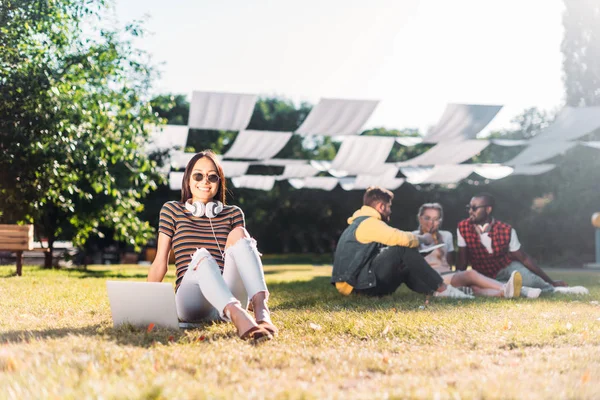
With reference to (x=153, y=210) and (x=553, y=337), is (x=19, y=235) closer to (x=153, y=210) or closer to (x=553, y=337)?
(x=553, y=337)

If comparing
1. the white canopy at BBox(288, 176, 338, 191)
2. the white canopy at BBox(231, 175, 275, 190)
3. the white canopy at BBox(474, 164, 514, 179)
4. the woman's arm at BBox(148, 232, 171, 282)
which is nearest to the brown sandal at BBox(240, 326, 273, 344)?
the woman's arm at BBox(148, 232, 171, 282)

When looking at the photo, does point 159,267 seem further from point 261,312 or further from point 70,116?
point 70,116

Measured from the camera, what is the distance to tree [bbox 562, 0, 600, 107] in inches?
1005

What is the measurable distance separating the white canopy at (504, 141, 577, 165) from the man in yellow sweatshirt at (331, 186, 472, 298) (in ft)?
24.1

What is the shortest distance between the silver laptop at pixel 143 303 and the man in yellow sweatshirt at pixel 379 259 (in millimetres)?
2436

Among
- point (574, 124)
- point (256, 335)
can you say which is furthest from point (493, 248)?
point (574, 124)

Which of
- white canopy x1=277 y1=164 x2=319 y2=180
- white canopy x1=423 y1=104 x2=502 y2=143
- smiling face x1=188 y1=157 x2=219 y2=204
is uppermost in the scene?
white canopy x1=423 y1=104 x2=502 y2=143

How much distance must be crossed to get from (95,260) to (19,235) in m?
14.4

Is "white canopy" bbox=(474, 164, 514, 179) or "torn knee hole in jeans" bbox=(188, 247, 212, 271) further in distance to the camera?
"white canopy" bbox=(474, 164, 514, 179)

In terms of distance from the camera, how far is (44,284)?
757 cm

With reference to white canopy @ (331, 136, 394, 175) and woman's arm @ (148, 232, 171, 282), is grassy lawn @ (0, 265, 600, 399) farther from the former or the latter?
white canopy @ (331, 136, 394, 175)

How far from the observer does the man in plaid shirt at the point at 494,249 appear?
6.50 m

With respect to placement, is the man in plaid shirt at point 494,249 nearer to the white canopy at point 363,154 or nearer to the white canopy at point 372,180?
the white canopy at point 363,154

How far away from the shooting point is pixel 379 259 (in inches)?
225
